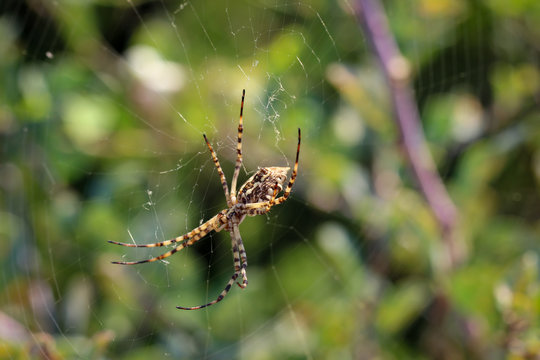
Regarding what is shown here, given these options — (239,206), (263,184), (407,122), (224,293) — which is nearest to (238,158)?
(263,184)

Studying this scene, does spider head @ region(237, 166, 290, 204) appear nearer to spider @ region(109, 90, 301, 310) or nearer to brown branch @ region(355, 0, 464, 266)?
spider @ region(109, 90, 301, 310)

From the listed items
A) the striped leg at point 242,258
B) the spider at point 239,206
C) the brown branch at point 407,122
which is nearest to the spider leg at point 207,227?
the spider at point 239,206

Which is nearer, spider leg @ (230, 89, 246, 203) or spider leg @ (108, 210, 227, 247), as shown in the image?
spider leg @ (230, 89, 246, 203)

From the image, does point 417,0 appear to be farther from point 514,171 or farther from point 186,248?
point 186,248

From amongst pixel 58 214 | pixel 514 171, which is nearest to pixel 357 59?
pixel 514 171

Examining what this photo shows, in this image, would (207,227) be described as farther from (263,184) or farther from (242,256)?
(263,184)

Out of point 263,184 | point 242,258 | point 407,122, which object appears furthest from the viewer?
point 242,258

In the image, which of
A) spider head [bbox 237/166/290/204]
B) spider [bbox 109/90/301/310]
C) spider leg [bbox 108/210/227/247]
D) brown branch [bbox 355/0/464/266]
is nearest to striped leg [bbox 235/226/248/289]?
spider [bbox 109/90/301/310]
